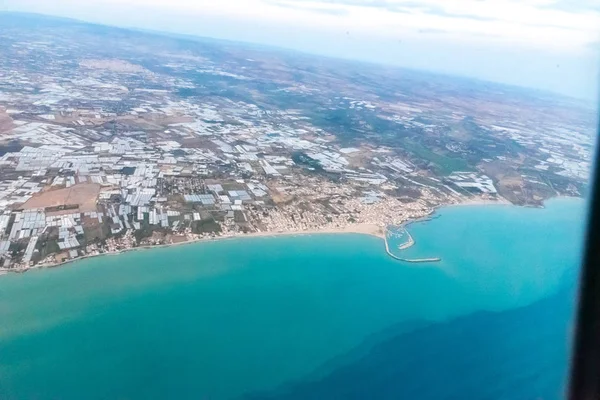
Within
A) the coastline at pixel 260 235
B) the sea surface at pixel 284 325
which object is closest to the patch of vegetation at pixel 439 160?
the coastline at pixel 260 235

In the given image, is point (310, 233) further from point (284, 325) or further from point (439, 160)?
point (439, 160)

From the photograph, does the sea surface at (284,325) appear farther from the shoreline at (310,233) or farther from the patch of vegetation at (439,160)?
the patch of vegetation at (439,160)

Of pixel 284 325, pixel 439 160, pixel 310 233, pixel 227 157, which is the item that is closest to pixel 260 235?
pixel 310 233

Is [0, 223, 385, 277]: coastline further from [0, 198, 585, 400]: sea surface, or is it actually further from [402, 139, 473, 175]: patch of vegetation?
[402, 139, 473, 175]: patch of vegetation

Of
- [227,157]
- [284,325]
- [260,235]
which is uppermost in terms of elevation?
[227,157]

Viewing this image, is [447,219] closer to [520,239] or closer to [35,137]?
[520,239]

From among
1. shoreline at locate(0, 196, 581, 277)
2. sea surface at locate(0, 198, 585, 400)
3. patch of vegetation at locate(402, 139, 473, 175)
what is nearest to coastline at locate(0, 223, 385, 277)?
shoreline at locate(0, 196, 581, 277)
